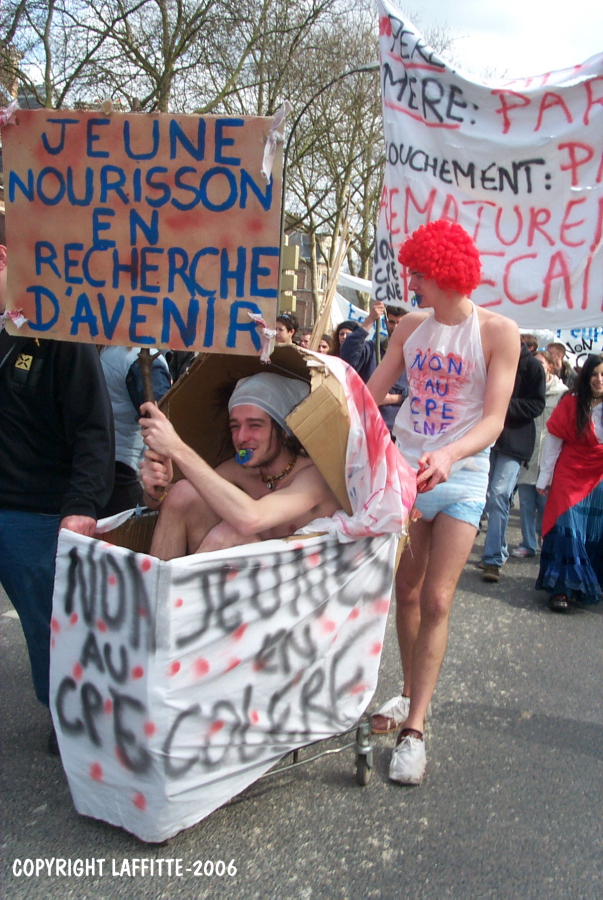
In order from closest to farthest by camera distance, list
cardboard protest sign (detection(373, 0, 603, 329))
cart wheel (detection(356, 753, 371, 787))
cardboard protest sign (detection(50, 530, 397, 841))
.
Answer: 1. cardboard protest sign (detection(50, 530, 397, 841))
2. cart wheel (detection(356, 753, 371, 787))
3. cardboard protest sign (detection(373, 0, 603, 329))

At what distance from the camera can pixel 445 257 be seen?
3.04 metres

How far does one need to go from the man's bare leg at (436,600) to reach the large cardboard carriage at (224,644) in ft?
1.25

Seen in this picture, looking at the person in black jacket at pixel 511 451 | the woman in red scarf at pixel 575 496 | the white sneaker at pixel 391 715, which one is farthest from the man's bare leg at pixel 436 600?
the person in black jacket at pixel 511 451

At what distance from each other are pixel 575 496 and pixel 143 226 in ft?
13.0

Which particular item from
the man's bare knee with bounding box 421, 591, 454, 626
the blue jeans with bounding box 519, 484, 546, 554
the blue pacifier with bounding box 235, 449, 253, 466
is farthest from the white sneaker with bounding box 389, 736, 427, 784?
the blue jeans with bounding box 519, 484, 546, 554

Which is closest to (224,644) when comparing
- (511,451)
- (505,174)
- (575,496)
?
(505,174)

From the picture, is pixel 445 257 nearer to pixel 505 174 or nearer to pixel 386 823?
pixel 505 174

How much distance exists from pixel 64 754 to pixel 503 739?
1.77 m

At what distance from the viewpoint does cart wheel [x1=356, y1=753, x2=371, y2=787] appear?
2.89 m

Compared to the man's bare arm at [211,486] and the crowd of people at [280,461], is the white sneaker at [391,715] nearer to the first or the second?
the crowd of people at [280,461]

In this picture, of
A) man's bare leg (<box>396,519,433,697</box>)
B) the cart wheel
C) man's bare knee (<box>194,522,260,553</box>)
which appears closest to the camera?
man's bare knee (<box>194,522,260,553</box>)

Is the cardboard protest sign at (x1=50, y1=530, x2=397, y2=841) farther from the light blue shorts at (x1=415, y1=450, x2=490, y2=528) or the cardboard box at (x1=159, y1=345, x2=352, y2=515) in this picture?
the light blue shorts at (x1=415, y1=450, x2=490, y2=528)

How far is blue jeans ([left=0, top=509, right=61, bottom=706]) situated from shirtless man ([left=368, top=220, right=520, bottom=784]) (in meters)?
1.32

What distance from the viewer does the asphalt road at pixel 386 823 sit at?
2387mm
